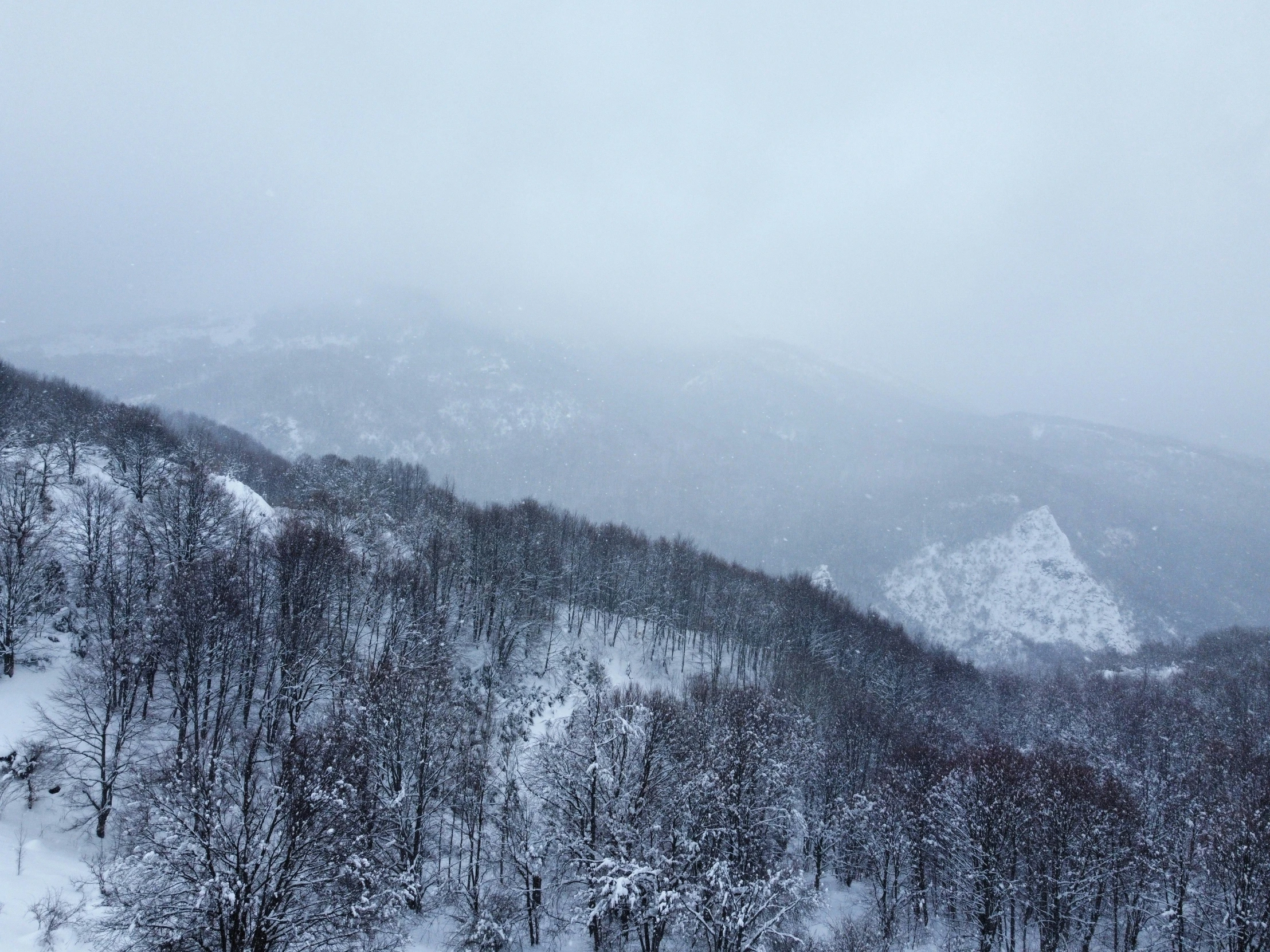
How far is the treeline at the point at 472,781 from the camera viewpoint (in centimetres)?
2023

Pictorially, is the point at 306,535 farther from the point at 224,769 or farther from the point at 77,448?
the point at 77,448

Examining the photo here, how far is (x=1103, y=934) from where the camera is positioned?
38750 millimetres

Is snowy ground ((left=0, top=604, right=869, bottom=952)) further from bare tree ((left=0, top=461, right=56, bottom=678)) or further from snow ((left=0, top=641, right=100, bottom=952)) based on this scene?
bare tree ((left=0, top=461, right=56, bottom=678))

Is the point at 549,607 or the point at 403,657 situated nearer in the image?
the point at 403,657

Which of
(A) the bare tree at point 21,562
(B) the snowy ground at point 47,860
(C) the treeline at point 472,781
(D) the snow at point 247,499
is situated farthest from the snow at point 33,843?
(D) the snow at point 247,499

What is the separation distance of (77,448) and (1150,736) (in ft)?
408

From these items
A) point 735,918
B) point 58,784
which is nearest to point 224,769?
point 58,784

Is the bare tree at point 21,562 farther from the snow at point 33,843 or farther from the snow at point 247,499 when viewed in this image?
the snow at point 247,499

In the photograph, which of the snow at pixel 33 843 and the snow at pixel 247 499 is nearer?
the snow at pixel 33 843

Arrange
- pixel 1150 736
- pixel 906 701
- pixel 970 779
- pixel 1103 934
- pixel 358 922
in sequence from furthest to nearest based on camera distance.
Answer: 1. pixel 906 701
2. pixel 1150 736
3. pixel 1103 934
4. pixel 970 779
5. pixel 358 922

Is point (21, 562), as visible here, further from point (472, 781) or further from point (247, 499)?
point (472, 781)

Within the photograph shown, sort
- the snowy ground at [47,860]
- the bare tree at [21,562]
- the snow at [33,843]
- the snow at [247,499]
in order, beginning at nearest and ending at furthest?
the snow at [33,843], the snowy ground at [47,860], the bare tree at [21,562], the snow at [247,499]

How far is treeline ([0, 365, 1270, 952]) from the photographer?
20234 mm

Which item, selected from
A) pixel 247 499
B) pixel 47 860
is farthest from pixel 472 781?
pixel 247 499
